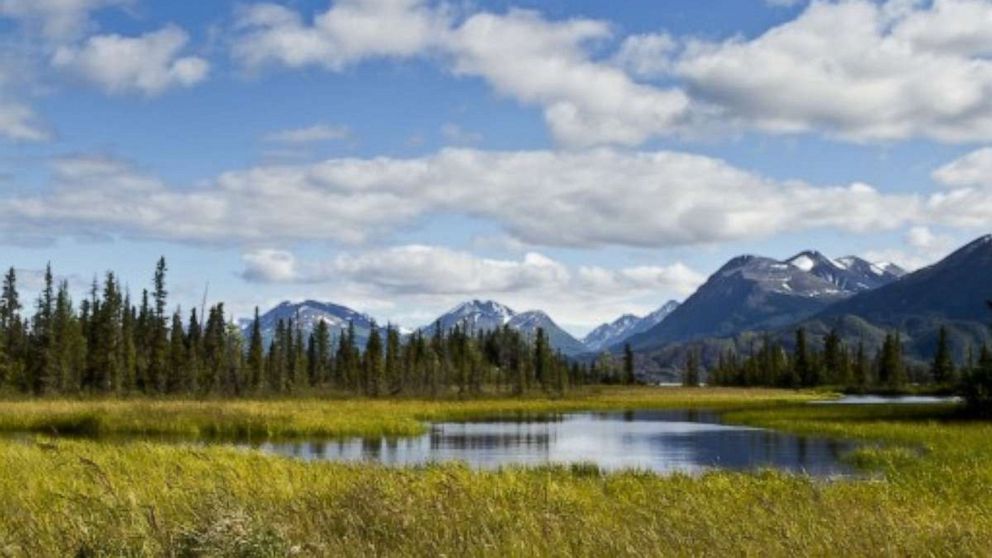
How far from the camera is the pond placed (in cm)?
3866

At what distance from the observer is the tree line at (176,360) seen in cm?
11781

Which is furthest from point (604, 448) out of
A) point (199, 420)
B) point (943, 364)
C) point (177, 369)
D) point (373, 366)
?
point (943, 364)

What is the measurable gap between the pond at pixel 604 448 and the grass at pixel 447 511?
27.1 ft

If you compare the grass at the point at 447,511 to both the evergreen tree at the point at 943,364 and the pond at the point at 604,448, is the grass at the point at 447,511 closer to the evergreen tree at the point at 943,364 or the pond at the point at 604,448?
the pond at the point at 604,448

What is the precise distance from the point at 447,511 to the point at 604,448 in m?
36.4

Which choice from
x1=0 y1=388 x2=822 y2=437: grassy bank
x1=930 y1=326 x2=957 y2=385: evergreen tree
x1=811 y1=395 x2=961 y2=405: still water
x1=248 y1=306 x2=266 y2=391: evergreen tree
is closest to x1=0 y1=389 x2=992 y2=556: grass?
x1=0 y1=388 x2=822 y2=437: grassy bank

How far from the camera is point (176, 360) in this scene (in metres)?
125

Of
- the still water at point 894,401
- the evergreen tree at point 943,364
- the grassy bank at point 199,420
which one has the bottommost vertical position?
the still water at point 894,401

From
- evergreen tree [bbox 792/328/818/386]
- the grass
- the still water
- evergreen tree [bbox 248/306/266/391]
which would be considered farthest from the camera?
evergreen tree [bbox 792/328/818/386]

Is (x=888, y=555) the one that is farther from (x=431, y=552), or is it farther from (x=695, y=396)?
(x=695, y=396)

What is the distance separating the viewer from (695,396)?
12600cm

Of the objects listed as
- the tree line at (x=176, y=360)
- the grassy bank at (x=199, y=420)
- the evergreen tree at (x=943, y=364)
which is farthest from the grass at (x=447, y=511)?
the evergreen tree at (x=943, y=364)

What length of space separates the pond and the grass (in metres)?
8.27

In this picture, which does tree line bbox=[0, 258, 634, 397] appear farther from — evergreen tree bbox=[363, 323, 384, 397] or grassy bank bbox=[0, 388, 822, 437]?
grassy bank bbox=[0, 388, 822, 437]
